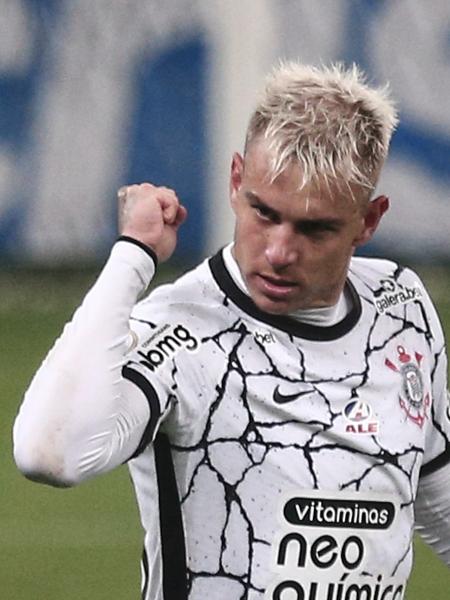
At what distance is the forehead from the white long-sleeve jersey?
25 cm

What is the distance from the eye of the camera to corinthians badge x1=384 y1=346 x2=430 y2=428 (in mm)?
3809

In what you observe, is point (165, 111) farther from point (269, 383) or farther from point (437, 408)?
point (269, 383)

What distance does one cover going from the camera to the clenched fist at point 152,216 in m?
3.50

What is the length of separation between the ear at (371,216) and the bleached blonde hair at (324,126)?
0.28 feet

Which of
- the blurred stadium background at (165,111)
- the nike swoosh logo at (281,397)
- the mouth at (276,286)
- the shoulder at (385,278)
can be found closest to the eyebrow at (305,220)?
the mouth at (276,286)

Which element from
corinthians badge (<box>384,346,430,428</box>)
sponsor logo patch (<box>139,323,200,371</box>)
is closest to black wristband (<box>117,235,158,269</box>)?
sponsor logo patch (<box>139,323,200,371</box>)

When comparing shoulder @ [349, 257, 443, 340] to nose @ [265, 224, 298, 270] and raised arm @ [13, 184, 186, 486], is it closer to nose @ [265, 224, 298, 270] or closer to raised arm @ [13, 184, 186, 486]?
nose @ [265, 224, 298, 270]

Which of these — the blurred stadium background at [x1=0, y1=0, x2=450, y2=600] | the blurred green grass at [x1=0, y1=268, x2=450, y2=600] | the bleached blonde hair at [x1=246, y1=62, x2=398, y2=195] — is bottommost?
the blurred green grass at [x1=0, y1=268, x2=450, y2=600]

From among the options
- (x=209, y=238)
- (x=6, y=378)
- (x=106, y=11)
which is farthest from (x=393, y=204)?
(x=6, y=378)

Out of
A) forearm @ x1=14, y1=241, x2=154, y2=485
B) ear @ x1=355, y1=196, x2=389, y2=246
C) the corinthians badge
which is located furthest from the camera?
the corinthians badge

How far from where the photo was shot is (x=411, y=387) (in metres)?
3.83

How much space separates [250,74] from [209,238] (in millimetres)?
977

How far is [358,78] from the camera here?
146 inches

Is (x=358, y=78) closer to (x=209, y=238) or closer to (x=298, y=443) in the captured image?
(x=298, y=443)
